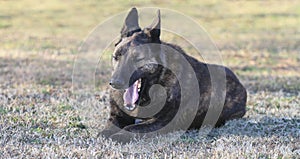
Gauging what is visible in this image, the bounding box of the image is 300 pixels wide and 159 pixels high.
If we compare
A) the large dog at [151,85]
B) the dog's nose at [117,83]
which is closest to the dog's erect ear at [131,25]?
the large dog at [151,85]

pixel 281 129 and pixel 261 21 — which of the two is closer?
pixel 281 129

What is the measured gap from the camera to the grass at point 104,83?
7.04m

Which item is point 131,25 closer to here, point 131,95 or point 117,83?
point 131,95

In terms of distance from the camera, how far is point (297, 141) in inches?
300

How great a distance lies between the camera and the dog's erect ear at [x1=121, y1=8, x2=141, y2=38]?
812 centimetres

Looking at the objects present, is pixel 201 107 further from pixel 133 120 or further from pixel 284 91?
pixel 284 91

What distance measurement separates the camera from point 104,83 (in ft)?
43.7

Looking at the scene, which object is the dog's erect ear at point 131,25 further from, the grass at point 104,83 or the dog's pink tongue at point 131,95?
the grass at point 104,83

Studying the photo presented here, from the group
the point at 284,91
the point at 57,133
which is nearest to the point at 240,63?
the point at 284,91

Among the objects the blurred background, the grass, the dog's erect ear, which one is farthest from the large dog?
the blurred background

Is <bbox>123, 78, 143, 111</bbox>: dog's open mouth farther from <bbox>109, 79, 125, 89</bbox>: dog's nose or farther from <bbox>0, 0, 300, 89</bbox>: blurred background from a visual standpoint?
<bbox>0, 0, 300, 89</bbox>: blurred background

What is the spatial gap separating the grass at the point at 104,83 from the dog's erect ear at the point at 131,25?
130 cm

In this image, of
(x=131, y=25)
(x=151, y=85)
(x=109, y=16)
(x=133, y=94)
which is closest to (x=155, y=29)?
(x=131, y=25)

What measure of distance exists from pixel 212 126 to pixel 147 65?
1496 millimetres
